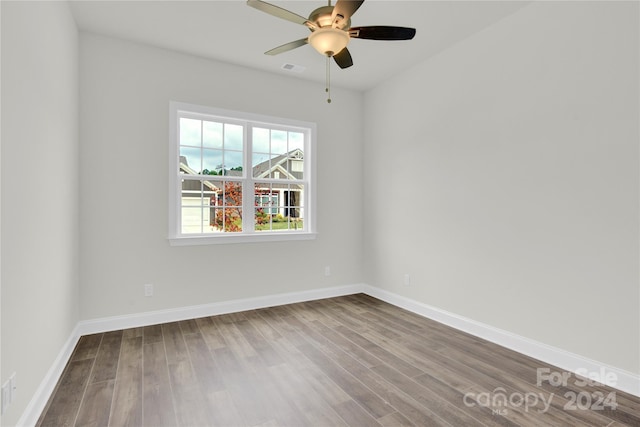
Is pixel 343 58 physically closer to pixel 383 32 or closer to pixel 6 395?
pixel 383 32

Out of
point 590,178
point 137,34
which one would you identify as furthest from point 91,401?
point 590,178

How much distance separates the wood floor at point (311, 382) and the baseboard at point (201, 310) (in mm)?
109

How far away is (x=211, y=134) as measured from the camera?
3.90 m

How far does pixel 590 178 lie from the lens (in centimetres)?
245

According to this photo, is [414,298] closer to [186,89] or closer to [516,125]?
[516,125]

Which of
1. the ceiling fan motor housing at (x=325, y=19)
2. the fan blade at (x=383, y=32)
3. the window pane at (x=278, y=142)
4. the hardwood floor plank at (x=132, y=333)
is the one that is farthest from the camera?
the window pane at (x=278, y=142)

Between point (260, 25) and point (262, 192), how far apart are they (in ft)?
6.21

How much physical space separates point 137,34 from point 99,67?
19.7 inches

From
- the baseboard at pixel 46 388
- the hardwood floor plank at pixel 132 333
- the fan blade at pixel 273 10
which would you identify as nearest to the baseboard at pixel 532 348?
the hardwood floor plank at pixel 132 333

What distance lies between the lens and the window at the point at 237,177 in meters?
3.72

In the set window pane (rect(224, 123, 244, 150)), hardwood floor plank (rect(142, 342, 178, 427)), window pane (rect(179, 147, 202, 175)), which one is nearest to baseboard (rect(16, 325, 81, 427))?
hardwood floor plank (rect(142, 342, 178, 427))

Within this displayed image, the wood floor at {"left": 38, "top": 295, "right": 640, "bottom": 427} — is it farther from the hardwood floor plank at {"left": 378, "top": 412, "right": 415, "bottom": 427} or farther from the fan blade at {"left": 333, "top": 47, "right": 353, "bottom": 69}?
the fan blade at {"left": 333, "top": 47, "right": 353, "bottom": 69}

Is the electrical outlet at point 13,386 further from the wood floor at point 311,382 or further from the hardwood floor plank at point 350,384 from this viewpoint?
the hardwood floor plank at point 350,384

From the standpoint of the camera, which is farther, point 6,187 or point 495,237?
point 495,237
